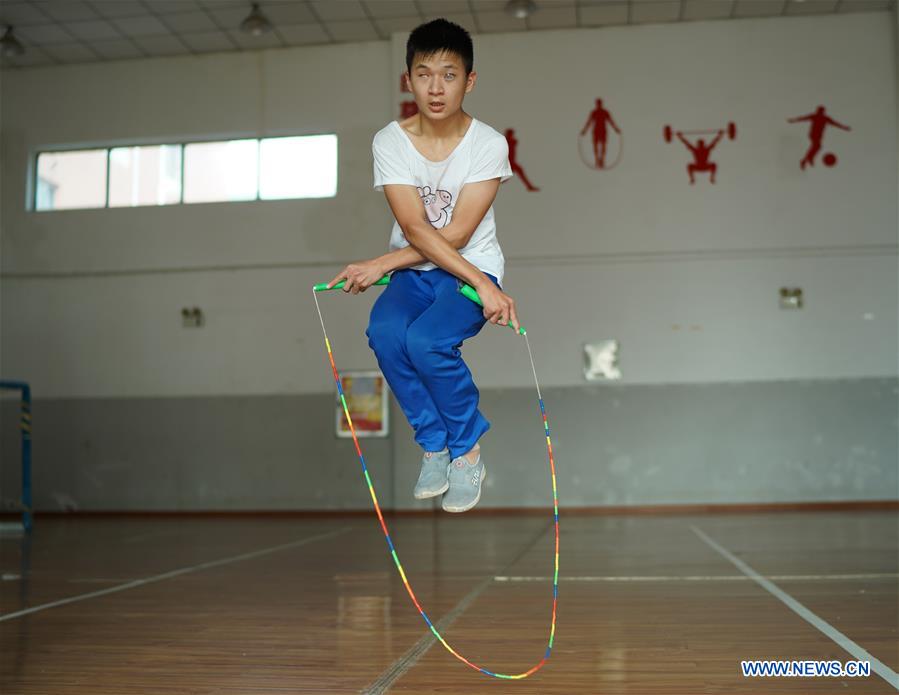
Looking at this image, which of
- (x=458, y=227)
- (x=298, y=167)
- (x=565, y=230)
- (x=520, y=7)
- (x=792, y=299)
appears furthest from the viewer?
(x=298, y=167)

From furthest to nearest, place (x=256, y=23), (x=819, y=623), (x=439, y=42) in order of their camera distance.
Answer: (x=256, y=23), (x=819, y=623), (x=439, y=42)

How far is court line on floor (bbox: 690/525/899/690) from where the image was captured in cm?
284

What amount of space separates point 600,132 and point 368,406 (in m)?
3.98

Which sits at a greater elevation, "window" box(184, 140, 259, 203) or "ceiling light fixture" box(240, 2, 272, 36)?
"ceiling light fixture" box(240, 2, 272, 36)

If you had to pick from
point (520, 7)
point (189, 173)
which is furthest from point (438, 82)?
point (189, 173)

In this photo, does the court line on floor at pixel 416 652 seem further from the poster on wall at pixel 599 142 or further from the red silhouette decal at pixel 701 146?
the red silhouette decal at pixel 701 146

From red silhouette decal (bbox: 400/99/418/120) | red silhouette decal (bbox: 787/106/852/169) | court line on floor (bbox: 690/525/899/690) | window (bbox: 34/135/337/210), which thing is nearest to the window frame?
window (bbox: 34/135/337/210)

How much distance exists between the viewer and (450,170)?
2.63 m

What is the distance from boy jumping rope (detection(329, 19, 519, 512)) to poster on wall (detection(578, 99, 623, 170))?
773 cm

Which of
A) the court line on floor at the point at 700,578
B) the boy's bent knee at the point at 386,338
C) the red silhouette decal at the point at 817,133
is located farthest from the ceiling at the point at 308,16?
the boy's bent knee at the point at 386,338

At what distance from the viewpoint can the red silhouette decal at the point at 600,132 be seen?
33.1ft

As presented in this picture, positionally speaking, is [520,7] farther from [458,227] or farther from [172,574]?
[458,227]

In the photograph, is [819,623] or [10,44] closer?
[819,623]

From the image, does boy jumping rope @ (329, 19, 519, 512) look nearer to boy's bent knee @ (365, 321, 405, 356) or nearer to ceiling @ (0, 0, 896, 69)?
boy's bent knee @ (365, 321, 405, 356)
